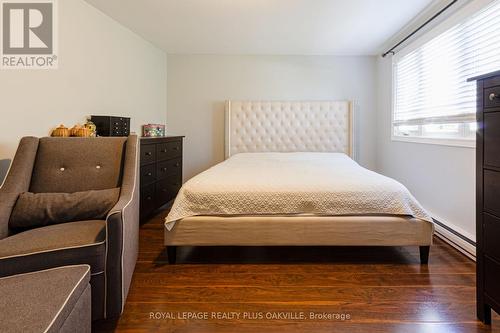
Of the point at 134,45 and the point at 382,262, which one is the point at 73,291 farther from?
the point at 134,45

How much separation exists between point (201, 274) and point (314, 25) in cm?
292

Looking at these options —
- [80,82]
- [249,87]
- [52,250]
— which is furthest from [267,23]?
[52,250]

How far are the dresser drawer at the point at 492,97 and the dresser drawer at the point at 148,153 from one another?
2725 millimetres

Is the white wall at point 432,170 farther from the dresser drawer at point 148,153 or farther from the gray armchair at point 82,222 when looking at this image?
the dresser drawer at point 148,153

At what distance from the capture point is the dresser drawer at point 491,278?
4.61 ft

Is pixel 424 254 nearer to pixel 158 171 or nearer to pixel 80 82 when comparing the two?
pixel 158 171

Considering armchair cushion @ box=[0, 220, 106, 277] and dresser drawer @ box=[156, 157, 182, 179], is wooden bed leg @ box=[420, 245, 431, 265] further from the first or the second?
dresser drawer @ box=[156, 157, 182, 179]

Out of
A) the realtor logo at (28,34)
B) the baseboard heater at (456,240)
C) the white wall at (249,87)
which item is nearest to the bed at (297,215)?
the baseboard heater at (456,240)

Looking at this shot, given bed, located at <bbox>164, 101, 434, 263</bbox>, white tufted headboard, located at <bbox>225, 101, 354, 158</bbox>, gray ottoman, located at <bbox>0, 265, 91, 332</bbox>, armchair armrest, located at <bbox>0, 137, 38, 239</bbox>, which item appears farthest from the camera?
white tufted headboard, located at <bbox>225, 101, 354, 158</bbox>

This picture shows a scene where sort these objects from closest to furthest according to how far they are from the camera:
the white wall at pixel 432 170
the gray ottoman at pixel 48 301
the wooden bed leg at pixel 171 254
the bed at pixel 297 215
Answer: the gray ottoman at pixel 48 301 < the bed at pixel 297 215 < the wooden bed leg at pixel 171 254 < the white wall at pixel 432 170

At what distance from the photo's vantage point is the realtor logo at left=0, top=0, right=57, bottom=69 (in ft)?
7.79

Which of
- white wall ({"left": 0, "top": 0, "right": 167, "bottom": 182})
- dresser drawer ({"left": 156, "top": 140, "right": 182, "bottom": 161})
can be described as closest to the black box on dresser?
white wall ({"left": 0, "top": 0, "right": 167, "bottom": 182})

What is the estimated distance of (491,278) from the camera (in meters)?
1.45

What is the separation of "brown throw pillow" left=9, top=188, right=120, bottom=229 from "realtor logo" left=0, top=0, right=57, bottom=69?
123 centimetres
